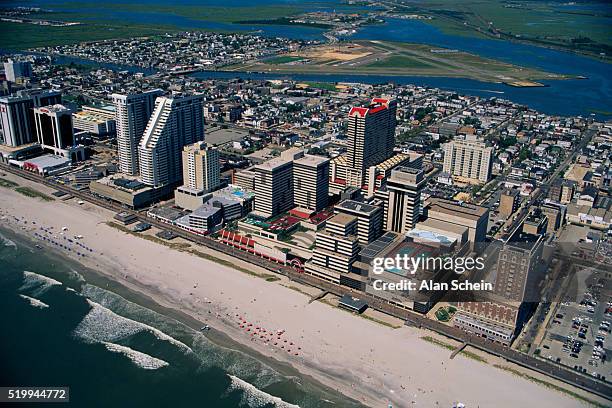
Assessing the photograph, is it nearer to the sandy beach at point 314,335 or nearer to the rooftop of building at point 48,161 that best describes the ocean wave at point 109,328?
the sandy beach at point 314,335

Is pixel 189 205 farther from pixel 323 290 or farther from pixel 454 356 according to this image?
pixel 454 356

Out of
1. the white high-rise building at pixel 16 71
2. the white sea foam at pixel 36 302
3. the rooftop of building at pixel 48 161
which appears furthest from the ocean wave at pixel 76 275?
the white high-rise building at pixel 16 71

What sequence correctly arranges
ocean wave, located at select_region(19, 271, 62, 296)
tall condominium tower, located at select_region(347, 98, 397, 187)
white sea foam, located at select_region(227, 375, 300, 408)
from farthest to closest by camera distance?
tall condominium tower, located at select_region(347, 98, 397, 187), ocean wave, located at select_region(19, 271, 62, 296), white sea foam, located at select_region(227, 375, 300, 408)

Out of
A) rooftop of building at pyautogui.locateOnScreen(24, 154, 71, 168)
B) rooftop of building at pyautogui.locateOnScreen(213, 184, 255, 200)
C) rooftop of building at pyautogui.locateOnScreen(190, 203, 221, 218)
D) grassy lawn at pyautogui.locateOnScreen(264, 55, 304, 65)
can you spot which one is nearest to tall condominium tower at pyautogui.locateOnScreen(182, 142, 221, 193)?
rooftop of building at pyautogui.locateOnScreen(213, 184, 255, 200)

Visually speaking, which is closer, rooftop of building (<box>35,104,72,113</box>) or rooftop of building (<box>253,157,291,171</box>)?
rooftop of building (<box>253,157,291,171</box>)

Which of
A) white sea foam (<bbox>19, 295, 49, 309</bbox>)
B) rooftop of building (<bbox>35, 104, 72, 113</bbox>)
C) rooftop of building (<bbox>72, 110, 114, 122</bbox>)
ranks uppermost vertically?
rooftop of building (<bbox>35, 104, 72, 113</bbox>)

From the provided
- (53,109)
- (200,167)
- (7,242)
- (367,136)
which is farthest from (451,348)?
(53,109)

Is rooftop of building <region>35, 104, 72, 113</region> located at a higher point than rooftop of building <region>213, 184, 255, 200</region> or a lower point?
higher

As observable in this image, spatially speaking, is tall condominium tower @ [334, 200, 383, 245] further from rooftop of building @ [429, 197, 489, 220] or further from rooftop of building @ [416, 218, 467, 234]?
rooftop of building @ [429, 197, 489, 220]
